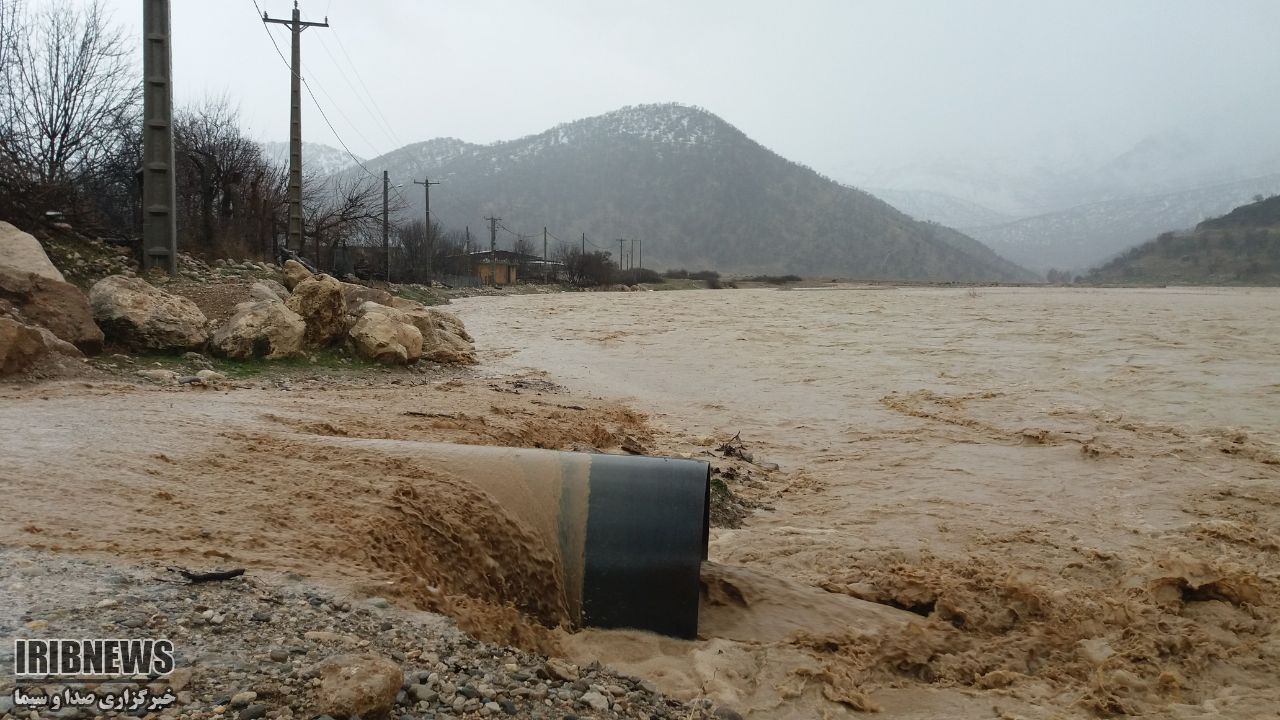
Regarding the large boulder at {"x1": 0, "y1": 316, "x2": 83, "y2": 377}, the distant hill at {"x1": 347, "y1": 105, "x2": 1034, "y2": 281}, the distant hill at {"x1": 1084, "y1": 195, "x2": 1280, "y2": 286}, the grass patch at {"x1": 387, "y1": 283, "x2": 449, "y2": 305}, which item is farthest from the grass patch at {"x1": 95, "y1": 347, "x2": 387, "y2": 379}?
the distant hill at {"x1": 347, "y1": 105, "x2": 1034, "y2": 281}

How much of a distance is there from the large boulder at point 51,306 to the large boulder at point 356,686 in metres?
6.67

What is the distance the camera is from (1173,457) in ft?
22.4

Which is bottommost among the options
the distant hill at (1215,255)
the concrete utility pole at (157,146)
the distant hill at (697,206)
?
the concrete utility pole at (157,146)

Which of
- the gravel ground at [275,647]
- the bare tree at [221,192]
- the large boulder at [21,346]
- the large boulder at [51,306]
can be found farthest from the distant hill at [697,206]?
the gravel ground at [275,647]

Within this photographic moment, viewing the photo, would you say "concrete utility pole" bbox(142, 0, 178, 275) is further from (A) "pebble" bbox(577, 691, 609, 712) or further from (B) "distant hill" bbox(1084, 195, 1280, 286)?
(B) "distant hill" bbox(1084, 195, 1280, 286)

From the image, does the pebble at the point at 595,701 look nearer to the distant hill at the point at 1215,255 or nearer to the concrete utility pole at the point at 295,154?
the concrete utility pole at the point at 295,154

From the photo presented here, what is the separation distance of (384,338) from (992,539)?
7.44 meters

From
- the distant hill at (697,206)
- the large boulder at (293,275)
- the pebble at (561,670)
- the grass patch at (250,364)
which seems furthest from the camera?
the distant hill at (697,206)

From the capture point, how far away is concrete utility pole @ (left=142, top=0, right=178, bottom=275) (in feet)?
37.0

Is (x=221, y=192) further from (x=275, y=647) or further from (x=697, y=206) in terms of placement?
(x=697, y=206)

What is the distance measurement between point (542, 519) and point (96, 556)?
1.74m

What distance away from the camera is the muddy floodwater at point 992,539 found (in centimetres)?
325

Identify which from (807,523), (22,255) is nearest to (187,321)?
(22,255)

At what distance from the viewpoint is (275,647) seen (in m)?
2.36
